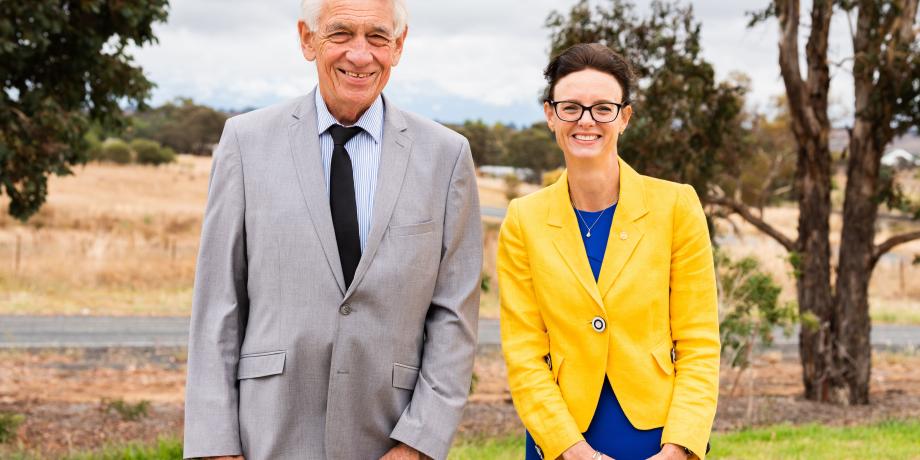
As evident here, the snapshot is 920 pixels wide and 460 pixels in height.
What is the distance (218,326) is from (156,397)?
36.4ft

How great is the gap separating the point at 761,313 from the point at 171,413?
278 inches

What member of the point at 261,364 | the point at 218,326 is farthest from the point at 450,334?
the point at 218,326

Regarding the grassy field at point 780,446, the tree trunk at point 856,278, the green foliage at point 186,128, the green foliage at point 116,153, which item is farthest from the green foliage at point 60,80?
the green foliage at point 186,128

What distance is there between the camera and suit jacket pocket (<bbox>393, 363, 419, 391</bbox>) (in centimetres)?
299

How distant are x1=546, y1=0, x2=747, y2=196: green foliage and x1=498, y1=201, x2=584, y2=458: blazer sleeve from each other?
332 inches

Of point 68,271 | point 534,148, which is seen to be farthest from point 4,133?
point 534,148

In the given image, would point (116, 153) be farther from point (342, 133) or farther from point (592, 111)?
point (592, 111)

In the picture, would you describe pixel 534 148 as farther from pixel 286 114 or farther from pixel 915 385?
pixel 286 114

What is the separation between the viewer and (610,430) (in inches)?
123

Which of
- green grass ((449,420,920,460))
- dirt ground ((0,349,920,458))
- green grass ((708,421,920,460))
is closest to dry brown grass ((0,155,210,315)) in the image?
dirt ground ((0,349,920,458))

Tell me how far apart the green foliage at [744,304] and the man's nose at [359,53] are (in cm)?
892

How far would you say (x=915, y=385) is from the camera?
52.0ft

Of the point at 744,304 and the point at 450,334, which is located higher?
the point at 450,334

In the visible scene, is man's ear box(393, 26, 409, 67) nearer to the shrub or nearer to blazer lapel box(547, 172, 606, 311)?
blazer lapel box(547, 172, 606, 311)
